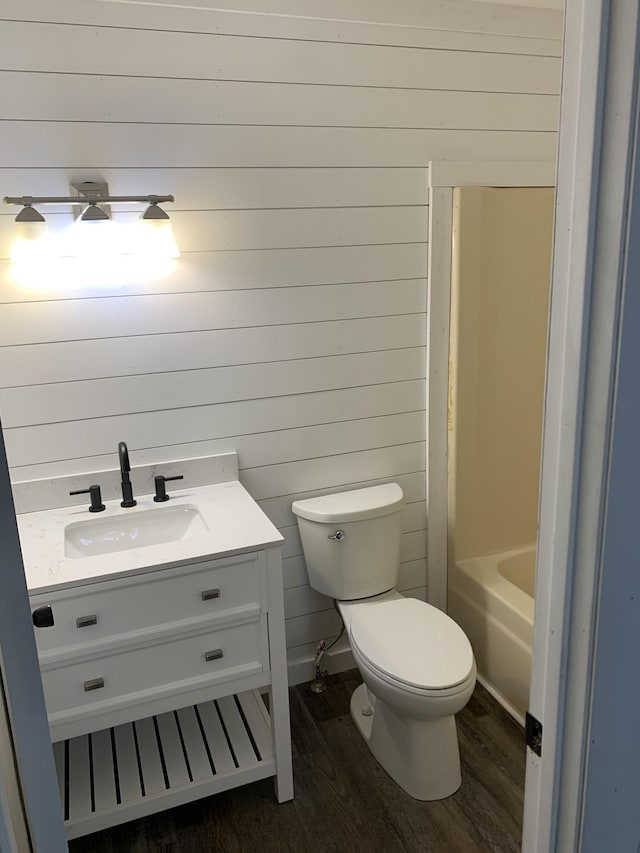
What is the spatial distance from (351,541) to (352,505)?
129 mm

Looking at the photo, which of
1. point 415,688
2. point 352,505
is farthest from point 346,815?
point 352,505

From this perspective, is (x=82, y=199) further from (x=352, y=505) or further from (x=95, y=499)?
(x=352, y=505)

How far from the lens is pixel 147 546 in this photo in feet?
6.60

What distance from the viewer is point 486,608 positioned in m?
2.60

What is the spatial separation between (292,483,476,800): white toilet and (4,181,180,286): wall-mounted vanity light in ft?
3.32

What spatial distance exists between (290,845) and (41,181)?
2.08 metres

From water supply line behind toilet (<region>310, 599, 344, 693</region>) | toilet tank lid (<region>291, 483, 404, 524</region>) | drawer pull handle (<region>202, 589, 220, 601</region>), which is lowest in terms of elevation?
water supply line behind toilet (<region>310, 599, 344, 693</region>)

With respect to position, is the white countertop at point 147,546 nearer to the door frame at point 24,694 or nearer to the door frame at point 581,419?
the door frame at point 24,694

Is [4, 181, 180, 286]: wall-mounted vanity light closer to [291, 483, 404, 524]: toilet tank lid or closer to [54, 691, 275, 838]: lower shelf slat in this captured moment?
[291, 483, 404, 524]: toilet tank lid

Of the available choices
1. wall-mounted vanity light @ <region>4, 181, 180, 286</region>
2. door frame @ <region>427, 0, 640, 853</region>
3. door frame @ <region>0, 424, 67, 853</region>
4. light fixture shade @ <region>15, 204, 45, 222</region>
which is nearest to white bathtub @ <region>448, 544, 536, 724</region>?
door frame @ <region>427, 0, 640, 853</region>

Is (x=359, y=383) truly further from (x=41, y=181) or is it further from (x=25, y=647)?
(x=25, y=647)

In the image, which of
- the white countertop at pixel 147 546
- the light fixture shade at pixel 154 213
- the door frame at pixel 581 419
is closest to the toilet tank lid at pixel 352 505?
the white countertop at pixel 147 546

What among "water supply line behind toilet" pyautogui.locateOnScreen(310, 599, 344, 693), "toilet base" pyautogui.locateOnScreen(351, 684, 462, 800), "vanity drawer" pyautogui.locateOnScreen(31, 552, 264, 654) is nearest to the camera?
"vanity drawer" pyautogui.locateOnScreen(31, 552, 264, 654)

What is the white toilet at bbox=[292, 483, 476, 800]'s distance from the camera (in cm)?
202
